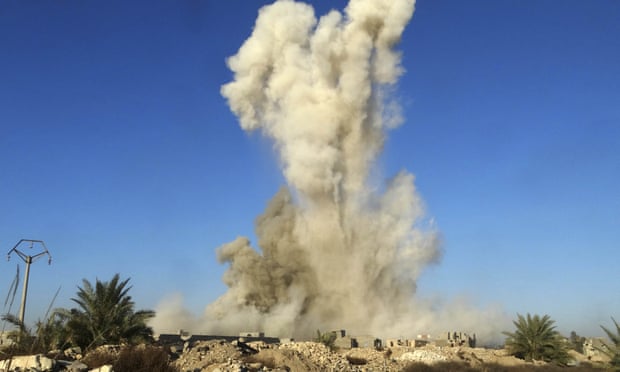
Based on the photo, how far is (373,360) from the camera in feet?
111

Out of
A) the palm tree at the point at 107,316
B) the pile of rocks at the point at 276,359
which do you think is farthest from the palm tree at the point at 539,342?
the palm tree at the point at 107,316

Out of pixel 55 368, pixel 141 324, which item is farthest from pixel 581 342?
pixel 55 368

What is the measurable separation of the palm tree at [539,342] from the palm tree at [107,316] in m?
25.7

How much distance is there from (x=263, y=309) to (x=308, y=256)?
9361 mm

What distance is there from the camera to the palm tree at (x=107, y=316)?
73.8ft

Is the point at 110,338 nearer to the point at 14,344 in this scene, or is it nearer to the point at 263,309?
the point at 14,344

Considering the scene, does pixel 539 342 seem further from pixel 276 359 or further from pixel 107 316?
pixel 107 316

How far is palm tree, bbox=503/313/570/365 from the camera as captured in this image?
35188mm

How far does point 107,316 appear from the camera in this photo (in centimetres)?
2292

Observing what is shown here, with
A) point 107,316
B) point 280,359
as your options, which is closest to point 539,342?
point 280,359

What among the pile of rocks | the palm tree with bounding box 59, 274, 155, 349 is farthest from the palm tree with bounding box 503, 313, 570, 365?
the palm tree with bounding box 59, 274, 155, 349

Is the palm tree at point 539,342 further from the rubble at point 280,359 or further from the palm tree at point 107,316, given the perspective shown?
the palm tree at point 107,316

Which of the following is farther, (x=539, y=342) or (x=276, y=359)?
(x=539, y=342)

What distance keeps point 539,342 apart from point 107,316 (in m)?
28.3
